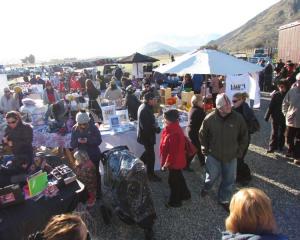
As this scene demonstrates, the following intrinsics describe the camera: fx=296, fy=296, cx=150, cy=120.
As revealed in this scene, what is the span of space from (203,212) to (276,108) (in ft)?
9.98

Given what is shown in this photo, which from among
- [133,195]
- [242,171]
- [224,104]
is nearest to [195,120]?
[242,171]

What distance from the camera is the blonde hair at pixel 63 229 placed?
1.77m

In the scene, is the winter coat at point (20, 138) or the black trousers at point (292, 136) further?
the black trousers at point (292, 136)

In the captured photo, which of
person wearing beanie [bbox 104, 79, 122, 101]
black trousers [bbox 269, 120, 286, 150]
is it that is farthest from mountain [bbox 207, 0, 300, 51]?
black trousers [bbox 269, 120, 286, 150]

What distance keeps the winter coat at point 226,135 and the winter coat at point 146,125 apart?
45.5 inches

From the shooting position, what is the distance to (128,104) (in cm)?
713

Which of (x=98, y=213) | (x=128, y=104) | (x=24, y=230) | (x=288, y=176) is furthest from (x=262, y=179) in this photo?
(x=24, y=230)

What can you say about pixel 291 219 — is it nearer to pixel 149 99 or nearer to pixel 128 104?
pixel 149 99

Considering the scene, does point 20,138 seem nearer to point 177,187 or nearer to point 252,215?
point 177,187

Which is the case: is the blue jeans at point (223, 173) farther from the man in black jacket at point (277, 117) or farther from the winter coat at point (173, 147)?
the man in black jacket at point (277, 117)

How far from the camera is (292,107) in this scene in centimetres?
557

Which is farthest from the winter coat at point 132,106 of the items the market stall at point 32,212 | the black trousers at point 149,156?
the market stall at point 32,212

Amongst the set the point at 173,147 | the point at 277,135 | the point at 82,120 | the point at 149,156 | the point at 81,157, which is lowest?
the point at 149,156

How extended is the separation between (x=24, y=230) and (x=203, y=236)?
2218 mm
